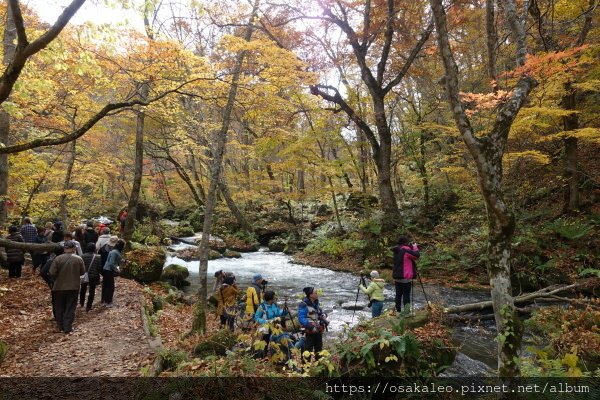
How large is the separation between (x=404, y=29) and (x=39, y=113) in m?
14.6

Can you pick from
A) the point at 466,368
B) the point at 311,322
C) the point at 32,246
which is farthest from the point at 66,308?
the point at 466,368

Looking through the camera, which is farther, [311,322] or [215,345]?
[215,345]

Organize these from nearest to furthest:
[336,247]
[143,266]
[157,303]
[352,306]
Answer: [157,303]
[352,306]
[143,266]
[336,247]

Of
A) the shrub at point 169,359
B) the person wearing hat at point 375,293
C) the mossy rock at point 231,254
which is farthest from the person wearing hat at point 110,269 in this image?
the mossy rock at point 231,254

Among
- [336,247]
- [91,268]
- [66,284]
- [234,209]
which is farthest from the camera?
[234,209]

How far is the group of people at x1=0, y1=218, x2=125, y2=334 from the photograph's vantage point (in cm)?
780

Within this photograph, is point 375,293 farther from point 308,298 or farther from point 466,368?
point 466,368

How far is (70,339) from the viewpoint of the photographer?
759 centimetres

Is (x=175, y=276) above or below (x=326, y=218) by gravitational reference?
below

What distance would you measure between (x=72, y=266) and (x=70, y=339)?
1.47 m

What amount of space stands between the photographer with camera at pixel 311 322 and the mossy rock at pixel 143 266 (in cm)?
888

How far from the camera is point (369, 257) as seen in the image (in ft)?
58.6

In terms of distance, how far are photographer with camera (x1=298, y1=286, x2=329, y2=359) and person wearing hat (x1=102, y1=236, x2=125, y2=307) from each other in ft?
17.3

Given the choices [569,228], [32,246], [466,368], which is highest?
[569,228]
